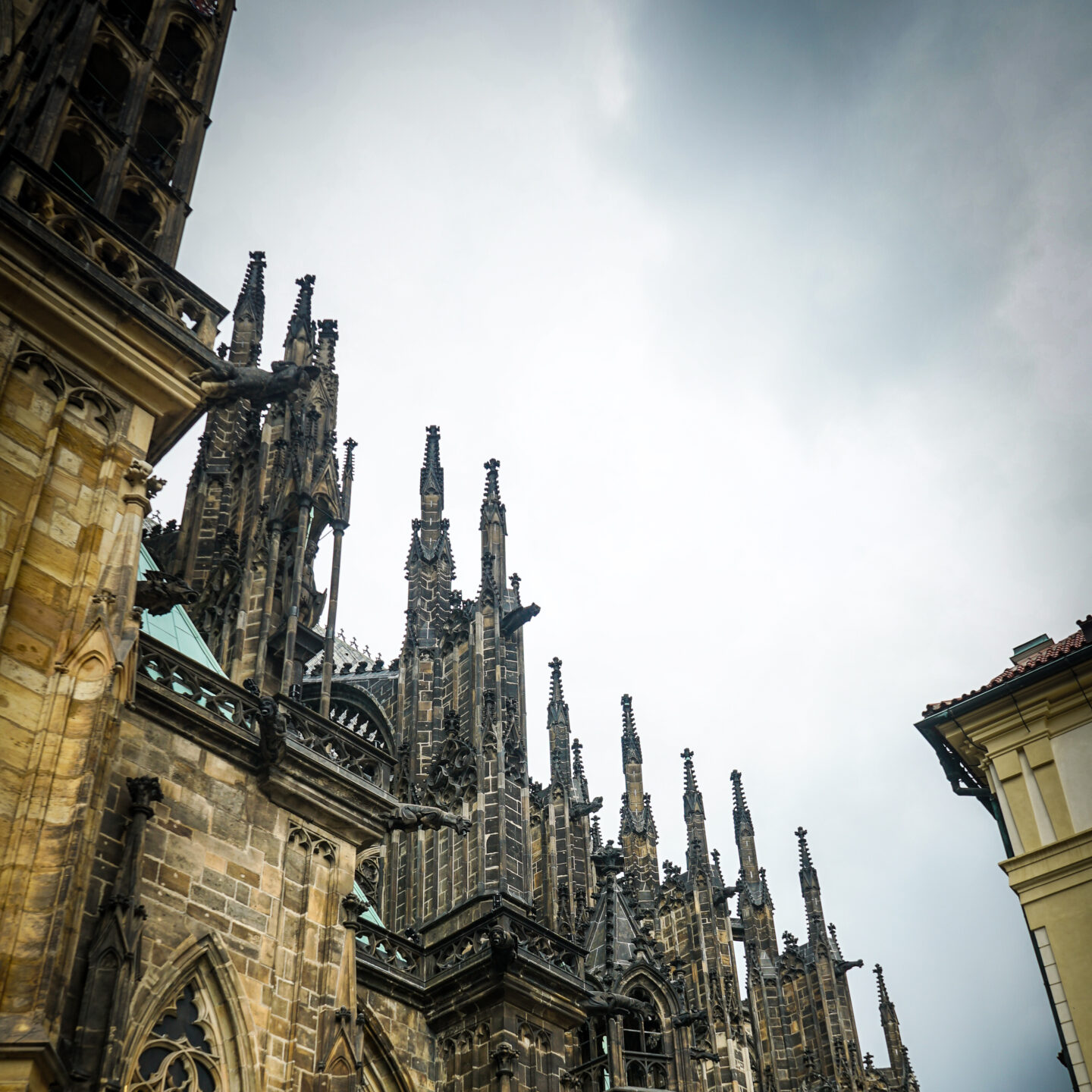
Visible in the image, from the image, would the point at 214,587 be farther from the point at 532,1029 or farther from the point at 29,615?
the point at 29,615

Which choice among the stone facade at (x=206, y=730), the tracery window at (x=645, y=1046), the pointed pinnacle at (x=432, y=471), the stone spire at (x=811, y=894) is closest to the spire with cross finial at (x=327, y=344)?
the stone facade at (x=206, y=730)

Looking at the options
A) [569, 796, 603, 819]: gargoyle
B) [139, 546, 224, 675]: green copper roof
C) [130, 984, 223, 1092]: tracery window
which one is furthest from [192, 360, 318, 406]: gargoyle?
[569, 796, 603, 819]: gargoyle

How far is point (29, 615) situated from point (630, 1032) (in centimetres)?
1778

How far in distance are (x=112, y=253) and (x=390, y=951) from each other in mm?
10979

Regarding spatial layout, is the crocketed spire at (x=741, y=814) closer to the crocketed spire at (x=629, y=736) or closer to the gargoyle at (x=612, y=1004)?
the crocketed spire at (x=629, y=736)

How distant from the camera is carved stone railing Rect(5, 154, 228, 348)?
1186cm

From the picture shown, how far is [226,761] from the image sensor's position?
530 inches

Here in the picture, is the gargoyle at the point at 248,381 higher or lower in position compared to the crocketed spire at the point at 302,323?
lower

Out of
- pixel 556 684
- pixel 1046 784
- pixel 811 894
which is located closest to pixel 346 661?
pixel 556 684

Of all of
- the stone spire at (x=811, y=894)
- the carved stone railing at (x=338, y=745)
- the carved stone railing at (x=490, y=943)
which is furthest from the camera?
the stone spire at (x=811, y=894)

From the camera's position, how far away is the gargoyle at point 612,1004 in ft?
73.8

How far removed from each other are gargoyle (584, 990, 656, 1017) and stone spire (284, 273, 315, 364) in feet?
42.0

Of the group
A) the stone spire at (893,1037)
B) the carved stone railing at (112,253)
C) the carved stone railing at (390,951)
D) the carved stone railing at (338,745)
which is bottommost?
the carved stone railing at (390,951)

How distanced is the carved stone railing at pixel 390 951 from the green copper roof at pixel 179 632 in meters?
4.56
